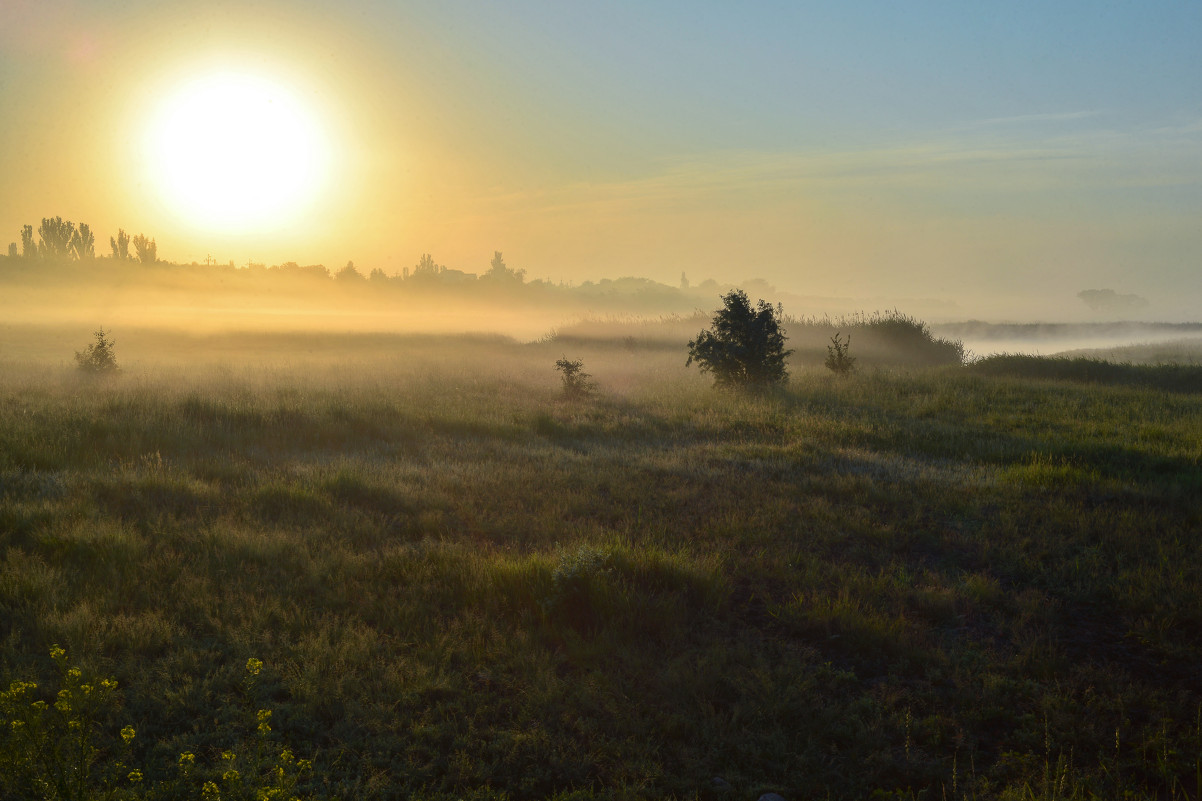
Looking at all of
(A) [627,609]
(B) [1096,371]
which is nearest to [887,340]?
(B) [1096,371]

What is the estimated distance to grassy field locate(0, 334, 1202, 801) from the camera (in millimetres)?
4348

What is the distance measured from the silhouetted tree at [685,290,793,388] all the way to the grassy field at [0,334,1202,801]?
341 inches

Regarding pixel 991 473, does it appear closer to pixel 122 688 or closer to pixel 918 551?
pixel 918 551

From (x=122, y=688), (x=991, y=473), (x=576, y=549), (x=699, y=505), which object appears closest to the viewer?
(x=122, y=688)

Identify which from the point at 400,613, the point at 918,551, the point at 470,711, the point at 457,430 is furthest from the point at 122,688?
the point at 457,430

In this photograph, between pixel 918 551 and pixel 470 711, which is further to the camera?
pixel 918 551

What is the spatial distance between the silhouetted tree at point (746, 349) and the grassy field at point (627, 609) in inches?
341

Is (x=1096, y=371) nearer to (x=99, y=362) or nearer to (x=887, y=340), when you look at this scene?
(x=887, y=340)

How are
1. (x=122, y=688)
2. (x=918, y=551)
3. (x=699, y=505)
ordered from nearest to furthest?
1. (x=122, y=688)
2. (x=918, y=551)
3. (x=699, y=505)

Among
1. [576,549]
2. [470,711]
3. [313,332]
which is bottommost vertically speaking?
[470,711]

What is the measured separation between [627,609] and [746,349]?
1649cm

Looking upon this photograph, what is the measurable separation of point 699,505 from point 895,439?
653 cm

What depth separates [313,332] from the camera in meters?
45.8

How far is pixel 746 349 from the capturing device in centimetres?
2159
